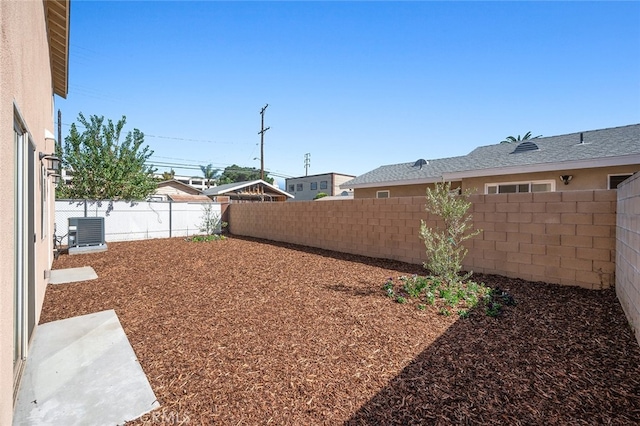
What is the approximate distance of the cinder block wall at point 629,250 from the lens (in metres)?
2.84

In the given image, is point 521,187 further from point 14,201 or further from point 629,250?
point 14,201

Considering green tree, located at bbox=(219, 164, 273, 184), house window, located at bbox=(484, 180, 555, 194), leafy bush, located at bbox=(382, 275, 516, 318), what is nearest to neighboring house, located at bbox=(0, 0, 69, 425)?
leafy bush, located at bbox=(382, 275, 516, 318)

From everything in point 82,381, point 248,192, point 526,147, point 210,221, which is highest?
point 526,147

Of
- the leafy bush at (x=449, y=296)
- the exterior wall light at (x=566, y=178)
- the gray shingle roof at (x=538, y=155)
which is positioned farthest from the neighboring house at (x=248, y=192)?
the leafy bush at (x=449, y=296)

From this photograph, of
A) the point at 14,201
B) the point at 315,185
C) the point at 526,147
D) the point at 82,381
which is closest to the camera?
the point at 14,201

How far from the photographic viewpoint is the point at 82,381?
2.57 metres

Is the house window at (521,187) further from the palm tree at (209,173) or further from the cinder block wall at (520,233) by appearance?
the palm tree at (209,173)

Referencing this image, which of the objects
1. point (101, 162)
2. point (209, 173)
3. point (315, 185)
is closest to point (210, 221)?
point (101, 162)

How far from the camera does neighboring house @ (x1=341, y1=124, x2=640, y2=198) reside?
8.22m

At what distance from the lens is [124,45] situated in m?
12.0

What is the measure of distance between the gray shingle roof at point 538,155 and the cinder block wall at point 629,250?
6002 millimetres

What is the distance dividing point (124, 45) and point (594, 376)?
16.4m

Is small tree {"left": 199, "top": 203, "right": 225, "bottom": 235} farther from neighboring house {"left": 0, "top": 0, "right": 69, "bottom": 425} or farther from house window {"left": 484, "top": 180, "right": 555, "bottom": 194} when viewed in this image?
house window {"left": 484, "top": 180, "right": 555, "bottom": 194}

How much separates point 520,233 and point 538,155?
6590mm
